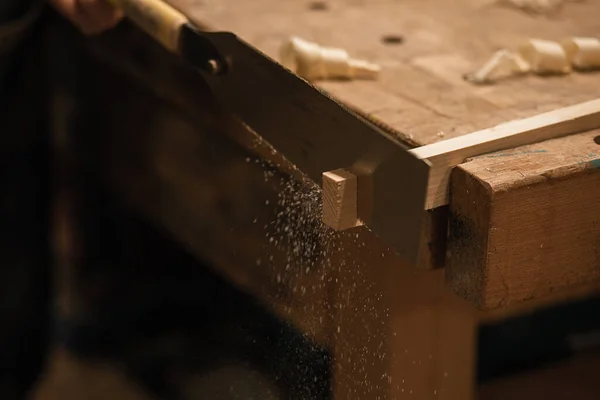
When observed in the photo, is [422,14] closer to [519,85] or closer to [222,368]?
[519,85]

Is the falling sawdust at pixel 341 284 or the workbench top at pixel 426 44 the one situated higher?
the workbench top at pixel 426 44

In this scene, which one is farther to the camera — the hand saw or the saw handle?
the saw handle

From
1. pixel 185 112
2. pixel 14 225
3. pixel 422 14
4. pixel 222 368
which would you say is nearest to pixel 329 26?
pixel 422 14

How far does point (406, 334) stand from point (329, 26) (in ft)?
1.50

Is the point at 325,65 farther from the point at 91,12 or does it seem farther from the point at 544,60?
the point at 91,12

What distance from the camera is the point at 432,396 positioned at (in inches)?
33.9

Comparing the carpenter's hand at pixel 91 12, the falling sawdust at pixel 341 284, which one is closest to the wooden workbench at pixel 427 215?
the falling sawdust at pixel 341 284

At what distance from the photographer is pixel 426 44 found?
1023 millimetres

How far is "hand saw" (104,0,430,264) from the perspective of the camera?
62 centimetres

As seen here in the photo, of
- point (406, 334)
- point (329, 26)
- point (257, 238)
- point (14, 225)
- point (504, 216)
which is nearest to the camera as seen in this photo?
point (504, 216)

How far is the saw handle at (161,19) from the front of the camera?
889 millimetres

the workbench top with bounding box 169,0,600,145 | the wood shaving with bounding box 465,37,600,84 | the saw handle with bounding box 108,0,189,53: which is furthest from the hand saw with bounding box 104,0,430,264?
the wood shaving with bounding box 465,37,600,84

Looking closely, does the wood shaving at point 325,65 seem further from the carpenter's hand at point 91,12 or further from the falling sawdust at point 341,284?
the carpenter's hand at point 91,12

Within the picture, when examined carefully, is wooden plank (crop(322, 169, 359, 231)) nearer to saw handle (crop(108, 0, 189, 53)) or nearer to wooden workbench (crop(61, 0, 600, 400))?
wooden workbench (crop(61, 0, 600, 400))
